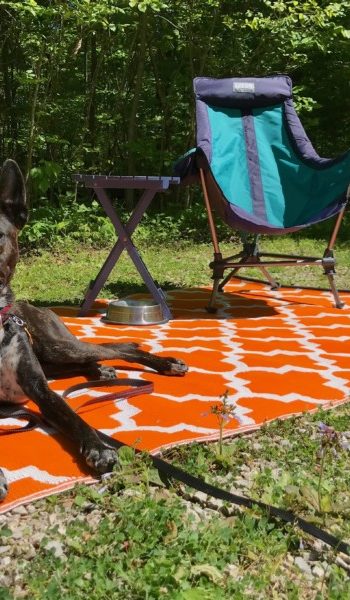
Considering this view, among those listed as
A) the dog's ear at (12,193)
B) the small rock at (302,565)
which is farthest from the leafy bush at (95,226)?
the small rock at (302,565)

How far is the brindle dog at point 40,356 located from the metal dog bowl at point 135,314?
1.01m

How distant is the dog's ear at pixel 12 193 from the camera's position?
7.27 feet

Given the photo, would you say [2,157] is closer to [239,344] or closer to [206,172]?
Result: [206,172]

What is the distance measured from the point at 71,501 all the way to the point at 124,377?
1153mm

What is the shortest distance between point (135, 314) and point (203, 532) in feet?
8.31

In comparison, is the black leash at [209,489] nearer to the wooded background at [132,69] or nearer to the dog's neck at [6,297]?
the dog's neck at [6,297]

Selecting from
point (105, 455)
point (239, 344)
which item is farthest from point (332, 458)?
point (239, 344)

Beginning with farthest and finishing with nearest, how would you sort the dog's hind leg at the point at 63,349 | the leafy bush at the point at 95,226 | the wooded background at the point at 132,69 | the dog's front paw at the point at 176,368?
the leafy bush at the point at 95,226, the wooded background at the point at 132,69, the dog's front paw at the point at 176,368, the dog's hind leg at the point at 63,349

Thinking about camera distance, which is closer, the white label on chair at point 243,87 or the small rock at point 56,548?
the small rock at point 56,548

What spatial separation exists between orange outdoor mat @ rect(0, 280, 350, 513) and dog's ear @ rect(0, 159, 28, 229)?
2.24 ft

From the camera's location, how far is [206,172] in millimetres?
4441

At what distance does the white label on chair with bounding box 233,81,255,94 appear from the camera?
5098 mm

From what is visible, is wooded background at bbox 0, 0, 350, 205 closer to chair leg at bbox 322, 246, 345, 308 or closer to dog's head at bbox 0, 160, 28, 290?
chair leg at bbox 322, 246, 345, 308

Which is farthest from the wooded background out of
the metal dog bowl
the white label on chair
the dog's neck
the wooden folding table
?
the dog's neck
